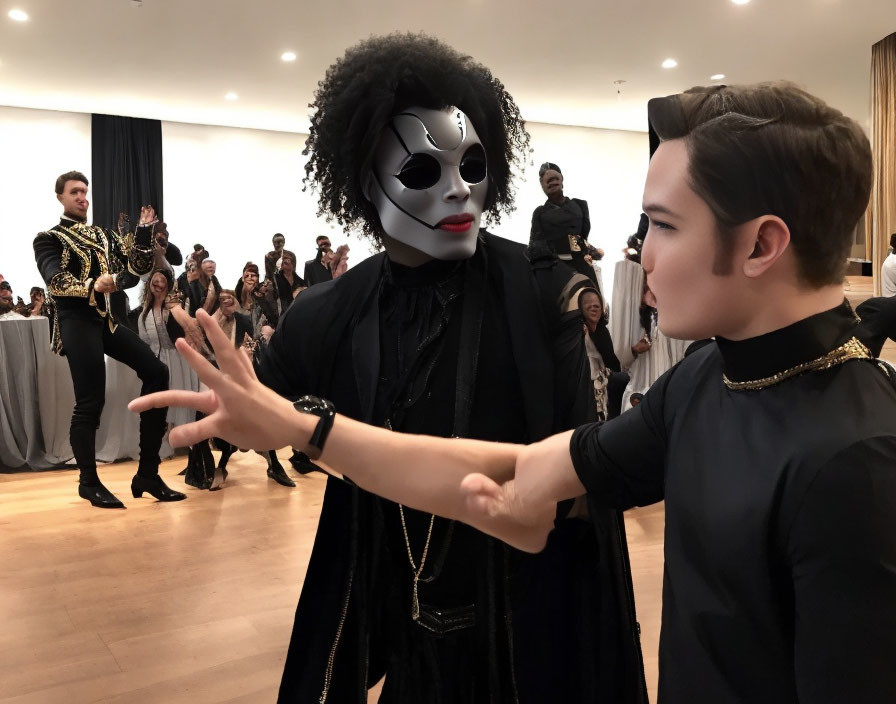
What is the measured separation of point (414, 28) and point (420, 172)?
7.83 metres

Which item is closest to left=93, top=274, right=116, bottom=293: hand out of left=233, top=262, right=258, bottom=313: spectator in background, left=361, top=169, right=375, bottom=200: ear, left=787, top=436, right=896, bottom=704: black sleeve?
left=233, top=262, right=258, bottom=313: spectator in background

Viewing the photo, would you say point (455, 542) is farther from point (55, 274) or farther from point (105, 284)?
point (55, 274)

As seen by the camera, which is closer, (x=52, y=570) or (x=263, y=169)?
(x=52, y=570)

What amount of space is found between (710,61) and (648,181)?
10564 millimetres

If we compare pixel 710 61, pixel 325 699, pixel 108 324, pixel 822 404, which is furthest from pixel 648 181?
pixel 710 61

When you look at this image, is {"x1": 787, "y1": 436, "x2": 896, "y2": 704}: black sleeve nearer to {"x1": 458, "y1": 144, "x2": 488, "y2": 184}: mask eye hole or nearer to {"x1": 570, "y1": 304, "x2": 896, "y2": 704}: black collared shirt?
{"x1": 570, "y1": 304, "x2": 896, "y2": 704}: black collared shirt

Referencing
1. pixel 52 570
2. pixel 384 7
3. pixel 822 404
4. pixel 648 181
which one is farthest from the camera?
pixel 384 7

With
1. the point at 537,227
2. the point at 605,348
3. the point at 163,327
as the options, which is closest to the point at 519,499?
the point at 605,348

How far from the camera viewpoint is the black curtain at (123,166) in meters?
13.0

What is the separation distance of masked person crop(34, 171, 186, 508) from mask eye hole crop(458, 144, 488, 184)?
3.44m

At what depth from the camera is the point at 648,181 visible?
100 cm

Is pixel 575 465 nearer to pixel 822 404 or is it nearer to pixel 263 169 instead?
pixel 822 404

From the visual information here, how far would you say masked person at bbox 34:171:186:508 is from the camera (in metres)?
4.89

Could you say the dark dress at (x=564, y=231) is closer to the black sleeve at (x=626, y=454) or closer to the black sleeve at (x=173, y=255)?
the black sleeve at (x=173, y=255)
